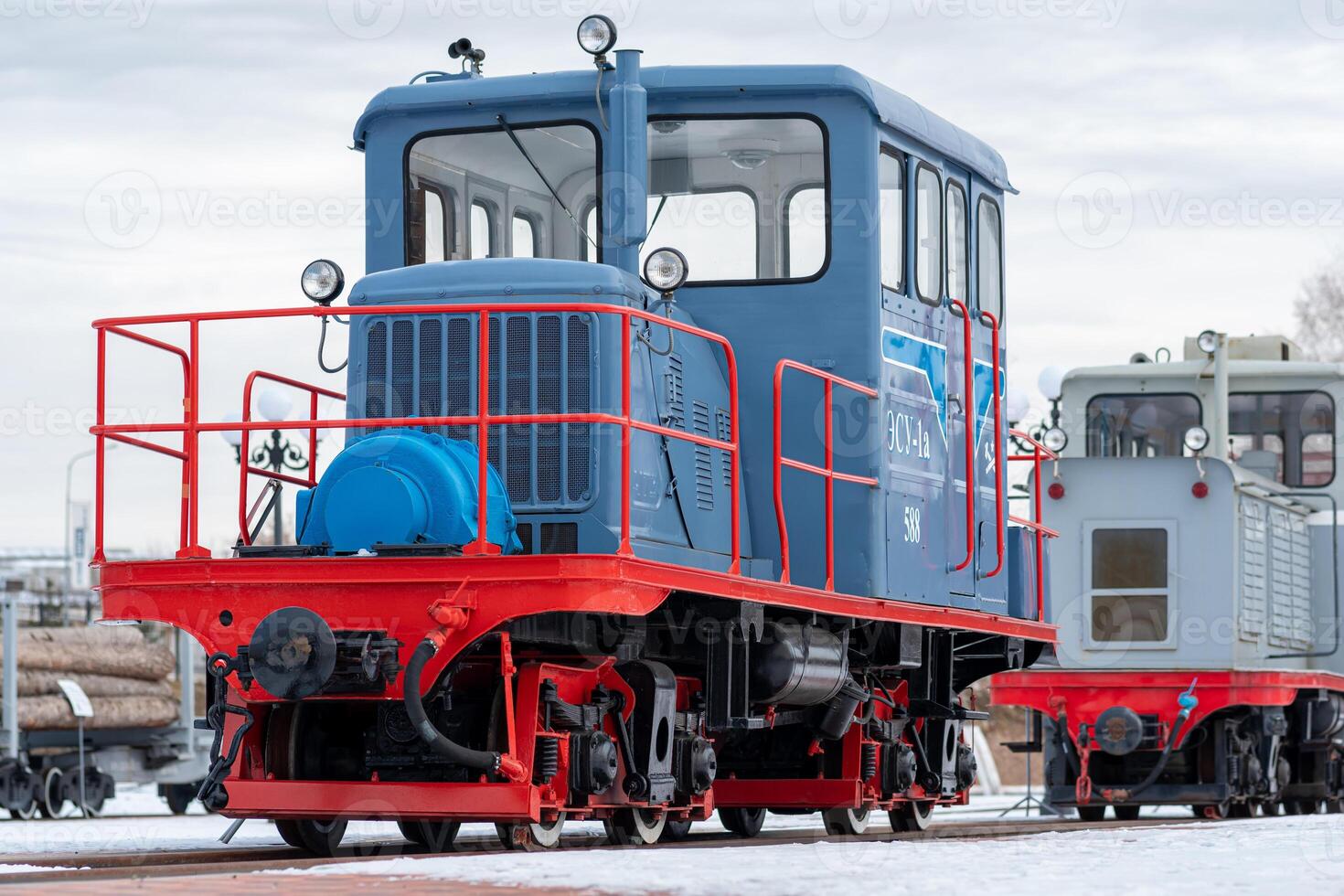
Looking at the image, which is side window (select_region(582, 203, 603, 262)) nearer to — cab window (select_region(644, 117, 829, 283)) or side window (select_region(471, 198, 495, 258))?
cab window (select_region(644, 117, 829, 283))

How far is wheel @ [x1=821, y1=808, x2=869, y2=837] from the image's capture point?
11.6 meters

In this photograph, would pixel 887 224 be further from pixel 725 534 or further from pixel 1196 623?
pixel 1196 623

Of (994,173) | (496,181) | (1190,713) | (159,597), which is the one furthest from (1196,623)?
(159,597)

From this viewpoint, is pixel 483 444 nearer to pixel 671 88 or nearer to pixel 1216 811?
pixel 671 88

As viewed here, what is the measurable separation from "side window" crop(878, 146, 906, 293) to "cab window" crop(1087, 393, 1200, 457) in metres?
8.91

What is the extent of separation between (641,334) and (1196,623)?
30.9ft

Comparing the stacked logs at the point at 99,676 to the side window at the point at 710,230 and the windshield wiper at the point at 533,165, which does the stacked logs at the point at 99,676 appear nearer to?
the windshield wiper at the point at 533,165

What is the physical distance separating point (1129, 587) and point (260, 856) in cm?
1056

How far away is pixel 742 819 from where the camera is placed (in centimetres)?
1189

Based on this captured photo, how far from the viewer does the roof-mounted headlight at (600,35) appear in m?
10.0

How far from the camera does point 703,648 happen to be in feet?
32.4

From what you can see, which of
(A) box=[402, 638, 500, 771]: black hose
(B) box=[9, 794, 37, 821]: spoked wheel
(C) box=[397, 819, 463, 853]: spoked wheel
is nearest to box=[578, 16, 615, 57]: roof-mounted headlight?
(A) box=[402, 638, 500, 771]: black hose

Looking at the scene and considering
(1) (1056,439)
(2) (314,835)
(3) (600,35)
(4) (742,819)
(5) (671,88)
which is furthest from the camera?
(1) (1056,439)

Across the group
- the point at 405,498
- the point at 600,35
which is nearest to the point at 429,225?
the point at 600,35
